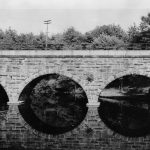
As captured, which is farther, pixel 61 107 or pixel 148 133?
pixel 61 107

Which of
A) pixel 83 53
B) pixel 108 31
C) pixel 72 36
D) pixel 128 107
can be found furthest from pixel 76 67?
pixel 108 31

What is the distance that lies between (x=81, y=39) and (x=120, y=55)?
117 feet

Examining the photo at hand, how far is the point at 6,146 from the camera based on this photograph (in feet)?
49.1

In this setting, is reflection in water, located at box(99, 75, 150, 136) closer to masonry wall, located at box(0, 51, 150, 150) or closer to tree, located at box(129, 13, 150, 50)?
masonry wall, located at box(0, 51, 150, 150)

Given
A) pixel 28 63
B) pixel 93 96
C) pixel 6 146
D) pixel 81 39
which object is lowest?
pixel 6 146

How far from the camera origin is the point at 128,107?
29281 millimetres

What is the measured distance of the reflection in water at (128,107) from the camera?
65.8ft

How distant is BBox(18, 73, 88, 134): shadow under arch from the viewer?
2114 cm

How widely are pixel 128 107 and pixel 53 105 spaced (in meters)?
7.08

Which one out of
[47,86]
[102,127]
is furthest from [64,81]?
[102,127]

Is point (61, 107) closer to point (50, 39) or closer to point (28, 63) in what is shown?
point (28, 63)

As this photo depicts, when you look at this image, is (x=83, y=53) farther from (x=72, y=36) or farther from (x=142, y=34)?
(x=72, y=36)

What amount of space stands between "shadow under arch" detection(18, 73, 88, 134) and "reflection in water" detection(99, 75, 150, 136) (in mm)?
2197

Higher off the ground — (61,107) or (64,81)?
(64,81)
